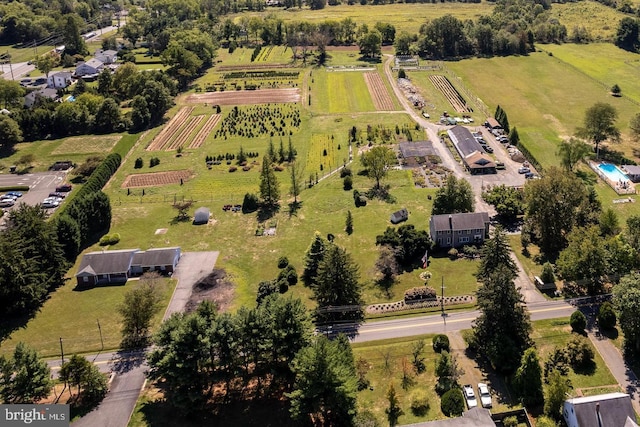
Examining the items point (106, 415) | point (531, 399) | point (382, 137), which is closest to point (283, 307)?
point (106, 415)

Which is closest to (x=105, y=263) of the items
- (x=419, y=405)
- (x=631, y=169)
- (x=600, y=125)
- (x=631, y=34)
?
(x=419, y=405)

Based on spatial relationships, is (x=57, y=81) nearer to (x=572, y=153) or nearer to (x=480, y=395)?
(x=572, y=153)

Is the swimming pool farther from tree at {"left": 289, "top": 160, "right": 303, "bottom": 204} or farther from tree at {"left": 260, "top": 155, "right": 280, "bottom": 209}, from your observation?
tree at {"left": 260, "top": 155, "right": 280, "bottom": 209}

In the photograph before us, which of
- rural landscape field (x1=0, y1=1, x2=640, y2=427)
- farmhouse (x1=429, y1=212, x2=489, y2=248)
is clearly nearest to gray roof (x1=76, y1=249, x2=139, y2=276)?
rural landscape field (x1=0, y1=1, x2=640, y2=427)

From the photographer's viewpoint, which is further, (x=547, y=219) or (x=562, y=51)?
(x=562, y=51)

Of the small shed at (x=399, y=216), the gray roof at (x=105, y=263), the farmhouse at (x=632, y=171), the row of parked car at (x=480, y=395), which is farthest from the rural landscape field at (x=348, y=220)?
the farmhouse at (x=632, y=171)

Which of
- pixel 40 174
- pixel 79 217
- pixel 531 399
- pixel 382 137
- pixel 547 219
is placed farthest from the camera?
pixel 382 137

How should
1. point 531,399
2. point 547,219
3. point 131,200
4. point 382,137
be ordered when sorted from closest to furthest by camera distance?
point 531,399, point 547,219, point 131,200, point 382,137

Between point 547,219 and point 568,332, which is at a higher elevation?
point 547,219

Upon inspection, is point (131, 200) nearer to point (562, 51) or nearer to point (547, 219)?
point (547, 219)
